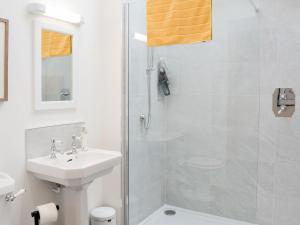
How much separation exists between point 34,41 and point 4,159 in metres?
0.84

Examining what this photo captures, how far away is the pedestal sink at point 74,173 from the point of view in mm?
1888

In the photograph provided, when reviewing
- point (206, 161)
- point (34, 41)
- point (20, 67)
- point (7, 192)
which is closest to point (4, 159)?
point (7, 192)

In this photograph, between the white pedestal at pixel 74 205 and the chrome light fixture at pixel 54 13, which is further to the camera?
the white pedestal at pixel 74 205

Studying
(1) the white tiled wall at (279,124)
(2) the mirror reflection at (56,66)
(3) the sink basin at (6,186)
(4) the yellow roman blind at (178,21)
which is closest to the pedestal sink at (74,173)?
(3) the sink basin at (6,186)

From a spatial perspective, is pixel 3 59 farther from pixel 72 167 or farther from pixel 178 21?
pixel 178 21

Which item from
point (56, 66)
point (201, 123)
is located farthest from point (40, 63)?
point (201, 123)

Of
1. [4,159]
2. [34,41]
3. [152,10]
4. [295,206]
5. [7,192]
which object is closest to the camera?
[7,192]

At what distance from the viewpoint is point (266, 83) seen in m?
2.57

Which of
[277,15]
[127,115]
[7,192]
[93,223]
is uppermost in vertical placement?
[277,15]

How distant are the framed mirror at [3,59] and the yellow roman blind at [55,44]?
0.31 metres

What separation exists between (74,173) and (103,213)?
2.56 feet

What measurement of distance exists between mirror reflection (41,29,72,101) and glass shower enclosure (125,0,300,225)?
0.53m

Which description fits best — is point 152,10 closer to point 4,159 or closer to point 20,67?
point 20,67

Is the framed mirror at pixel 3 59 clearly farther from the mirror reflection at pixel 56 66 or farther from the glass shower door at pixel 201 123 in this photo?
the glass shower door at pixel 201 123
